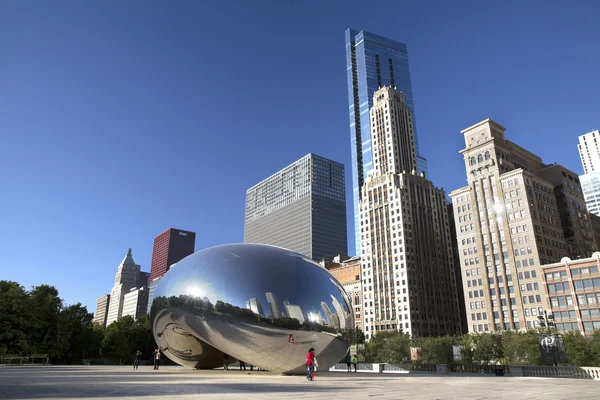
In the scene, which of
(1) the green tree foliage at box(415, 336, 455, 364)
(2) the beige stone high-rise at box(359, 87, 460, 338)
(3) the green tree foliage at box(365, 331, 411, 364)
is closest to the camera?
(1) the green tree foliage at box(415, 336, 455, 364)

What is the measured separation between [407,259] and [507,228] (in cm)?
3323

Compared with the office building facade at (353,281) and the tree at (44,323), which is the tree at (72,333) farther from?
the office building facade at (353,281)

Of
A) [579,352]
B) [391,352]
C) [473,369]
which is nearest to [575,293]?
[579,352]

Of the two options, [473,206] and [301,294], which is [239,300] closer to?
[301,294]

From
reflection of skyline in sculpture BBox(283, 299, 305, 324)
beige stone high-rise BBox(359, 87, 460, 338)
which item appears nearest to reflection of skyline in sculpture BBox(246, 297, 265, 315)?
reflection of skyline in sculpture BBox(283, 299, 305, 324)

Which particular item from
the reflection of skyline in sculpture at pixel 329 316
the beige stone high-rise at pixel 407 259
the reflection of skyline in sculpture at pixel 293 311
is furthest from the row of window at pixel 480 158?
the reflection of skyline in sculpture at pixel 293 311

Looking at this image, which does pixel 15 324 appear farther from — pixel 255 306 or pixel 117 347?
pixel 255 306

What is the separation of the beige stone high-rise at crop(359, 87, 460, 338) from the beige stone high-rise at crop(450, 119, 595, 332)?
1955cm

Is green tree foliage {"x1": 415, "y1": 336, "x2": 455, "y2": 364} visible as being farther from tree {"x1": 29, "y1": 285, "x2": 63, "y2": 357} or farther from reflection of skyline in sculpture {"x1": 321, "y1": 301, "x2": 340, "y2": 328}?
tree {"x1": 29, "y1": 285, "x2": 63, "y2": 357}

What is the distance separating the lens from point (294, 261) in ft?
67.6

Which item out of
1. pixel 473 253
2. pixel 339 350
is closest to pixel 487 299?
pixel 473 253

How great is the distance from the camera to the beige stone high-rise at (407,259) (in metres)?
124

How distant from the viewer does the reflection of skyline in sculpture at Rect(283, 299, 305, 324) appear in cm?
1842

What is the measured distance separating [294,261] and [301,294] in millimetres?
2144
